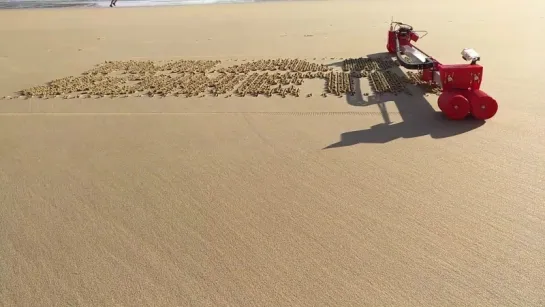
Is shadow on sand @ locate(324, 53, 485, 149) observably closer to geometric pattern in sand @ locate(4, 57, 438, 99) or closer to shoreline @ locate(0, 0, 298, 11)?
geometric pattern in sand @ locate(4, 57, 438, 99)

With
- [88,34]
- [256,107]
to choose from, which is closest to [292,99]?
[256,107]

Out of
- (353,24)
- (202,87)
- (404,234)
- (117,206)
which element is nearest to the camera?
(404,234)

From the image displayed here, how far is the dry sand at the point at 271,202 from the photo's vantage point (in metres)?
3.10

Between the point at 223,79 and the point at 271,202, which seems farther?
the point at 223,79

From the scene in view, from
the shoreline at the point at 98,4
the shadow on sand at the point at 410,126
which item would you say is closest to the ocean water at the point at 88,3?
the shoreline at the point at 98,4

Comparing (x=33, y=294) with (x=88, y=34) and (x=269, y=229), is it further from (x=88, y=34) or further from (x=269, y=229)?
(x=88, y=34)

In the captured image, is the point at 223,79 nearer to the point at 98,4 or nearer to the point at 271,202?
the point at 271,202

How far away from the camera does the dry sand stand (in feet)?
10.2

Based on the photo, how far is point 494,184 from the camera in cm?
420

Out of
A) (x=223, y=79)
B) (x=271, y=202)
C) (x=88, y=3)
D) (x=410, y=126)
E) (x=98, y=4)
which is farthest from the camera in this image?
(x=88, y=3)

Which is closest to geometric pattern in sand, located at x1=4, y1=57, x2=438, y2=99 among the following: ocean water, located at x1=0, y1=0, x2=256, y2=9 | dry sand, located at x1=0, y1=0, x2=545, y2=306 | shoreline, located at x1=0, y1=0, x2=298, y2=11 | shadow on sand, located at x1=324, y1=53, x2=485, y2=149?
dry sand, located at x1=0, y1=0, x2=545, y2=306

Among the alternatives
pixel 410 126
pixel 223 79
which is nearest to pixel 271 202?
pixel 410 126

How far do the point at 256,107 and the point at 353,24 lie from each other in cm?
927

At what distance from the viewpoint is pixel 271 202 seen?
4105mm
